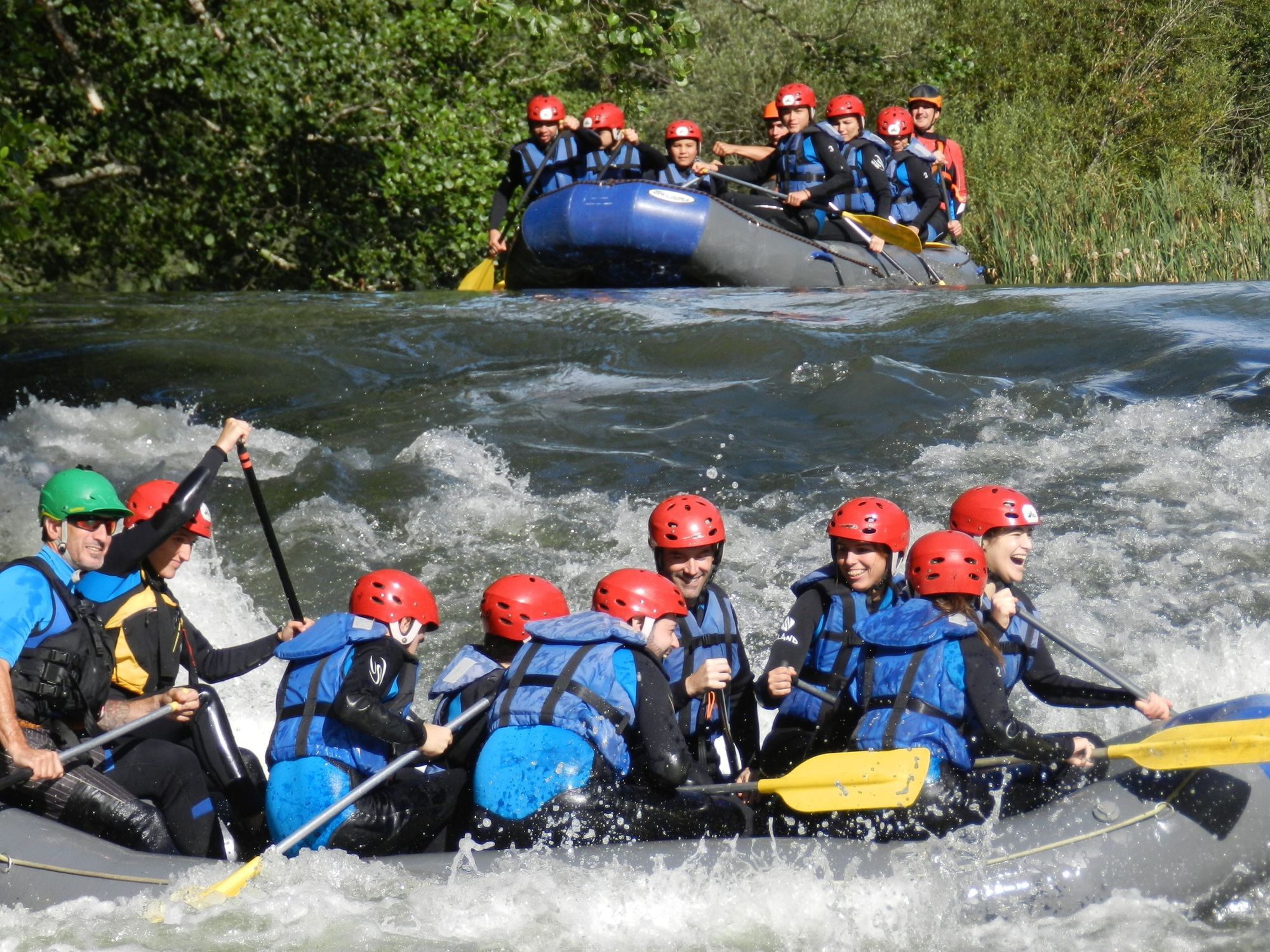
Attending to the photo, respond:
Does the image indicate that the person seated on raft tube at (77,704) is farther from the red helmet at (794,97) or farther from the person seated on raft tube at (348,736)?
the red helmet at (794,97)

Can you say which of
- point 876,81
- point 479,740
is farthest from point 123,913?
point 876,81

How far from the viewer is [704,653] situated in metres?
5.17

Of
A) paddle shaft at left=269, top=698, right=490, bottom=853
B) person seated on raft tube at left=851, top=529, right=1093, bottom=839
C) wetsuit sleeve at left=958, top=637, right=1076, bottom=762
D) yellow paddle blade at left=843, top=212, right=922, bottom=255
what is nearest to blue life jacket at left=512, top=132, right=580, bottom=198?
yellow paddle blade at left=843, top=212, right=922, bottom=255

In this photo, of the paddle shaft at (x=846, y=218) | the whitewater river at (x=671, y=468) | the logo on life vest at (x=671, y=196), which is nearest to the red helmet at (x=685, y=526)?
the whitewater river at (x=671, y=468)

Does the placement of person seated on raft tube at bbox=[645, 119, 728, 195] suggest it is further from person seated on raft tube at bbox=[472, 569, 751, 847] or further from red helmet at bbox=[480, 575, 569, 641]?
person seated on raft tube at bbox=[472, 569, 751, 847]

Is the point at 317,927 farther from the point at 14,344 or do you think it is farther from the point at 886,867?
the point at 14,344

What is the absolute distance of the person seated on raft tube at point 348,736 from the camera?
4.55 metres

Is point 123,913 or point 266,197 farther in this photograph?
point 266,197

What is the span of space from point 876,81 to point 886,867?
1543cm

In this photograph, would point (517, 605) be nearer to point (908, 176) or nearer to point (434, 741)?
point (434, 741)

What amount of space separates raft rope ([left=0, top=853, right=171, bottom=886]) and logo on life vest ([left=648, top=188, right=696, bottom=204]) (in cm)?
903

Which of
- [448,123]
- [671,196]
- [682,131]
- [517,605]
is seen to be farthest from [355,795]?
[448,123]

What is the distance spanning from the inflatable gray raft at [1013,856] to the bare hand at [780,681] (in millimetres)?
653

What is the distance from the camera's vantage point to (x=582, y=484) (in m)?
8.80
